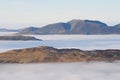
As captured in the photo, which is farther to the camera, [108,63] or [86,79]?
[108,63]

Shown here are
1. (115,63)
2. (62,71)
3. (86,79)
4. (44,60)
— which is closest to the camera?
(86,79)

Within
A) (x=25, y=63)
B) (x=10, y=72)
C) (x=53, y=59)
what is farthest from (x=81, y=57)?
(x=10, y=72)

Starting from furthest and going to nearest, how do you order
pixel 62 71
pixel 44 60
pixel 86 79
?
pixel 44 60 < pixel 62 71 < pixel 86 79

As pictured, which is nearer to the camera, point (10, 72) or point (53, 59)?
point (10, 72)

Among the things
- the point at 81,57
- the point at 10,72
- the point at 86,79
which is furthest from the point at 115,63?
the point at 86,79

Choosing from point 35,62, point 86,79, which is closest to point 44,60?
point 35,62

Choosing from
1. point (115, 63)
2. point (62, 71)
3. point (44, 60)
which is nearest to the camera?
point (62, 71)

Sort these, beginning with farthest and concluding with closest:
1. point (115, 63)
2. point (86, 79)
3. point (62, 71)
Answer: point (115, 63), point (62, 71), point (86, 79)

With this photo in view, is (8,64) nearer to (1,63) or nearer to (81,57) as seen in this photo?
(1,63)

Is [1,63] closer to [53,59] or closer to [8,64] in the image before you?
[8,64]
